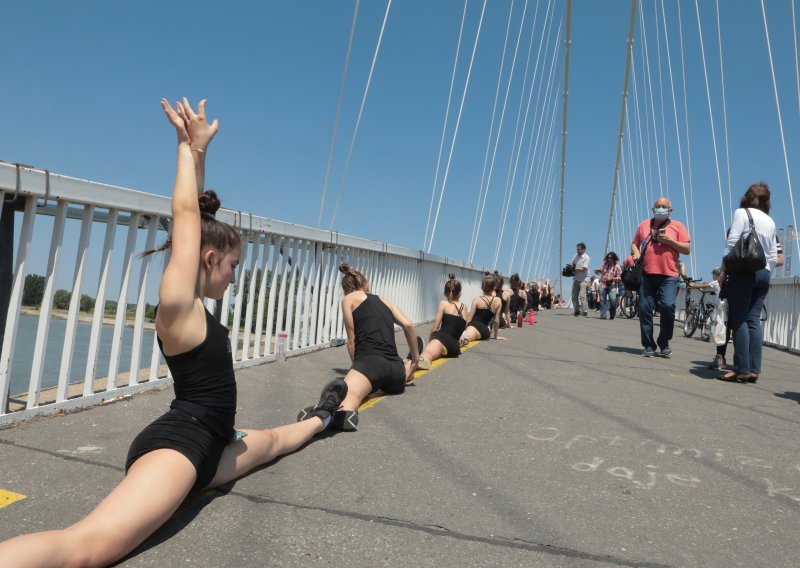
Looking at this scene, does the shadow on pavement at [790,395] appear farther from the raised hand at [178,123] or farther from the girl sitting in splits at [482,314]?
the raised hand at [178,123]

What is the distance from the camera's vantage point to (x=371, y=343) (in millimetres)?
4730

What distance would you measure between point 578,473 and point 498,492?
0.53 m

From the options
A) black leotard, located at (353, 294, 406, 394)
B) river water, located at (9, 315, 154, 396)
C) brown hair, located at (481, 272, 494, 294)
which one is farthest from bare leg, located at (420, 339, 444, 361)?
river water, located at (9, 315, 154, 396)

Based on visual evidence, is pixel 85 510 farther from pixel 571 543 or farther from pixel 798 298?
pixel 798 298

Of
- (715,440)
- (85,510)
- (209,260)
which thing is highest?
(209,260)

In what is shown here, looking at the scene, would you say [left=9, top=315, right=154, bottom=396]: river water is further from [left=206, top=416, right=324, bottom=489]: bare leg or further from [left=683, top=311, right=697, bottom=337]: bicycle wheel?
[left=683, top=311, right=697, bottom=337]: bicycle wheel

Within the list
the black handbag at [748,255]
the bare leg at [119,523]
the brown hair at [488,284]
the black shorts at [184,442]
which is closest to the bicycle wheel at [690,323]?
the brown hair at [488,284]

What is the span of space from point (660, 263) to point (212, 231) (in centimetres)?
664

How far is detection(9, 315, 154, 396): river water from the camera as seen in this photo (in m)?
3.38

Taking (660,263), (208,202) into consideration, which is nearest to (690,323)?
(660,263)

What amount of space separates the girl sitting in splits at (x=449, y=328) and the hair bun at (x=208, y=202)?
440 cm

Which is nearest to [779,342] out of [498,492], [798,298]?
[798,298]

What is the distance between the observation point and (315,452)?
125 inches

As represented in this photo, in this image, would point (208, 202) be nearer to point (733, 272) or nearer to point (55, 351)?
point (55, 351)
